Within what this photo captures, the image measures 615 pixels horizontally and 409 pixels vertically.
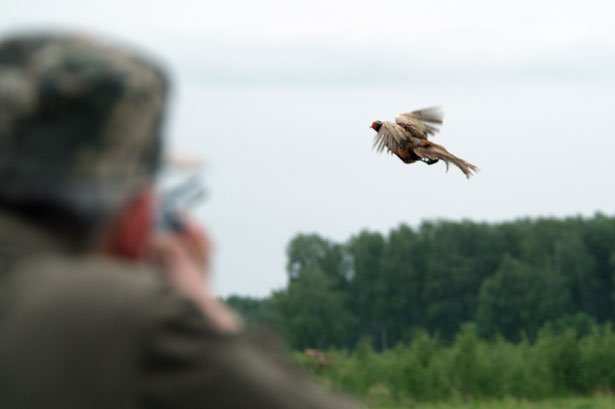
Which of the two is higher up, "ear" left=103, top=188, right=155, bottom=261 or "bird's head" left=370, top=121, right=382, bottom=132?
"bird's head" left=370, top=121, right=382, bottom=132

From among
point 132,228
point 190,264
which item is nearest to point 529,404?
point 190,264

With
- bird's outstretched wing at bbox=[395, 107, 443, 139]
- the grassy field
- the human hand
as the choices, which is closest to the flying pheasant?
bird's outstretched wing at bbox=[395, 107, 443, 139]

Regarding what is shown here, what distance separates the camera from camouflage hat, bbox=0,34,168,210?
202cm

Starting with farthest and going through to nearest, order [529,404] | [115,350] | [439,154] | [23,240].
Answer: [529,404] → [439,154] → [23,240] → [115,350]

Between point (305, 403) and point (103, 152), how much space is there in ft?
1.22

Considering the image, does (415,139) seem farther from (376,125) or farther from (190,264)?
(190,264)

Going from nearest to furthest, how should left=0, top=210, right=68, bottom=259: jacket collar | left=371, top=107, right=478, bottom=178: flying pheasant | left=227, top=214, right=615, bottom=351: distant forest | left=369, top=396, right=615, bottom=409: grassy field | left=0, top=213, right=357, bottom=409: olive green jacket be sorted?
left=0, top=213, right=357, bottom=409: olive green jacket < left=0, top=210, right=68, bottom=259: jacket collar < left=371, top=107, right=478, bottom=178: flying pheasant < left=369, top=396, right=615, bottom=409: grassy field < left=227, top=214, right=615, bottom=351: distant forest

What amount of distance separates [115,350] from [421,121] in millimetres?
11714

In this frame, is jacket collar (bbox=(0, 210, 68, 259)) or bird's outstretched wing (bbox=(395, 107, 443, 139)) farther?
bird's outstretched wing (bbox=(395, 107, 443, 139))

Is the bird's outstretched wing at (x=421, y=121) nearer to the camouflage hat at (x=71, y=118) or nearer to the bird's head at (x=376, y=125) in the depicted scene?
the bird's head at (x=376, y=125)

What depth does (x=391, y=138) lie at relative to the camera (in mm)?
13117

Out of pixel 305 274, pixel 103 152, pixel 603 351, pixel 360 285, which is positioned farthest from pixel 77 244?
pixel 360 285

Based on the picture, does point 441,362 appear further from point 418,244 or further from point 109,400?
point 418,244

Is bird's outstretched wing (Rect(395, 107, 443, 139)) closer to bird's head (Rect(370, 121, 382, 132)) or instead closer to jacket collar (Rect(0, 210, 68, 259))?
bird's head (Rect(370, 121, 382, 132))
